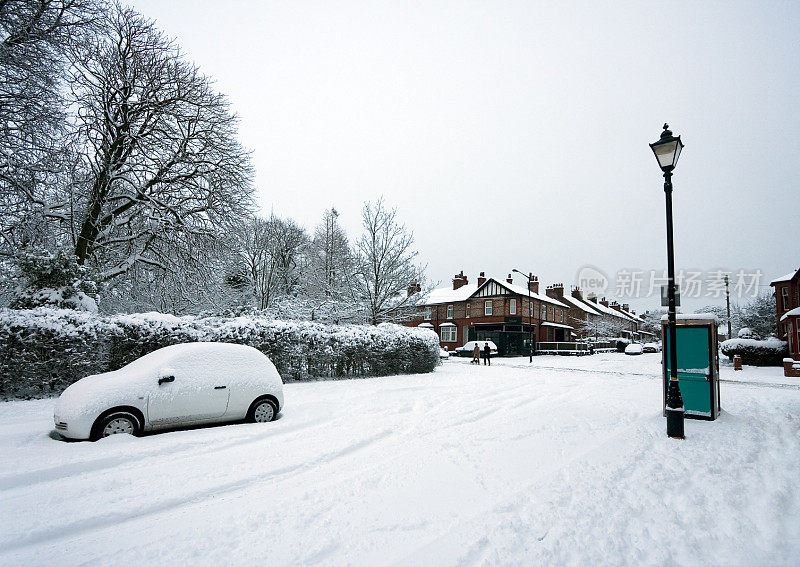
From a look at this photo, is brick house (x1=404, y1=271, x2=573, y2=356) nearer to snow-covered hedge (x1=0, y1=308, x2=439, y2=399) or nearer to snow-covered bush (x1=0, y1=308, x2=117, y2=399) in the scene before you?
snow-covered hedge (x1=0, y1=308, x2=439, y2=399)

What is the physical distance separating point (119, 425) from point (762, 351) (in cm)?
3418

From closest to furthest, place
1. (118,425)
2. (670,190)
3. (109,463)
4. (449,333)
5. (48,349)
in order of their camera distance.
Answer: (109,463) → (118,425) → (670,190) → (48,349) → (449,333)

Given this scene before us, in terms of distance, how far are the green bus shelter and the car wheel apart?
987cm

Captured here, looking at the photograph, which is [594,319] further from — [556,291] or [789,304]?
[789,304]

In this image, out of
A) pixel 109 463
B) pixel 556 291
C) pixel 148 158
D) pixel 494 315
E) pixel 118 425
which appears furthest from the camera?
pixel 556 291

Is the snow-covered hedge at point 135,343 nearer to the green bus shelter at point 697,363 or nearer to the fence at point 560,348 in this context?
the green bus shelter at point 697,363

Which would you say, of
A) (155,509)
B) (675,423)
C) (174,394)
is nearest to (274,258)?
(174,394)

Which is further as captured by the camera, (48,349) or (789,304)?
(789,304)

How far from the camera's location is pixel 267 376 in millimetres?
8438

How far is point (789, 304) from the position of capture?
3181 centimetres

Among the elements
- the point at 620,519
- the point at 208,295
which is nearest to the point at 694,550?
the point at 620,519

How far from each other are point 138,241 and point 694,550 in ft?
62.8

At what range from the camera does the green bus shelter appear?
870 cm

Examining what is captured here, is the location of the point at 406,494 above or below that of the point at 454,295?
below
